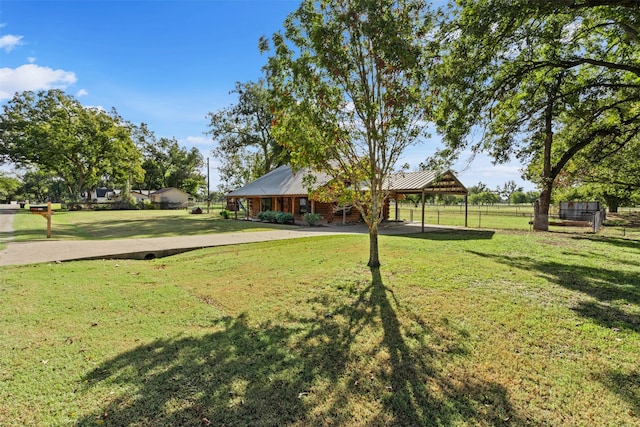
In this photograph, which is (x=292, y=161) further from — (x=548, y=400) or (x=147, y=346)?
(x=548, y=400)

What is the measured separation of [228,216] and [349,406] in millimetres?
28230

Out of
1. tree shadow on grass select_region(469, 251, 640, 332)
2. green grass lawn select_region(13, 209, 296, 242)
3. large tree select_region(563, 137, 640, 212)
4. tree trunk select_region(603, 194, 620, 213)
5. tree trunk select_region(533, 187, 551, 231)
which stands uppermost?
large tree select_region(563, 137, 640, 212)

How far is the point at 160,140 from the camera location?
6369 centimetres

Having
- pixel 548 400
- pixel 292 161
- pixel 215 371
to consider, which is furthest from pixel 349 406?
pixel 292 161

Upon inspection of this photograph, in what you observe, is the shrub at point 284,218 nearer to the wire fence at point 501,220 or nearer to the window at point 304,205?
the window at point 304,205

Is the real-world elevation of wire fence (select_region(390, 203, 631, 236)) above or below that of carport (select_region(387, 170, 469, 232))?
below

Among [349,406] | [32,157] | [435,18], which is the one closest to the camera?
[349,406]

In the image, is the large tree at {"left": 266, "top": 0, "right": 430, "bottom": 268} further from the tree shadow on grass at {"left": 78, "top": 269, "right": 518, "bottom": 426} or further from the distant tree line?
the distant tree line

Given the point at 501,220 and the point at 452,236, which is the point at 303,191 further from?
the point at 501,220

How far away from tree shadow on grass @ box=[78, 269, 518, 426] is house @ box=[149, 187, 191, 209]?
55176mm

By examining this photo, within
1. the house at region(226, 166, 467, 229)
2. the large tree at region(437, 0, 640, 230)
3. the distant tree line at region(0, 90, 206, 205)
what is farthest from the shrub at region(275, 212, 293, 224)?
the distant tree line at region(0, 90, 206, 205)

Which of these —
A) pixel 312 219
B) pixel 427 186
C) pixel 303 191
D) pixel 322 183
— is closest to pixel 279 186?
pixel 303 191

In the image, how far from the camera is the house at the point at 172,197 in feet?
182

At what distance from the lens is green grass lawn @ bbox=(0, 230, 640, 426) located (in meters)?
2.73
